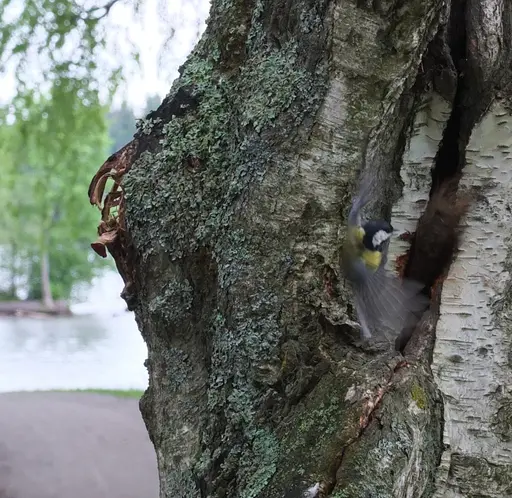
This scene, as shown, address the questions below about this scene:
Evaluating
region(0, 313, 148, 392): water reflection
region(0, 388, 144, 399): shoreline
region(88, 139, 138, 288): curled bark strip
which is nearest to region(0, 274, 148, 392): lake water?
region(0, 313, 148, 392): water reflection

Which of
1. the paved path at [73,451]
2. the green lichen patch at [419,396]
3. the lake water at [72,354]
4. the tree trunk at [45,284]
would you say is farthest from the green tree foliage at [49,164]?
the green lichen patch at [419,396]

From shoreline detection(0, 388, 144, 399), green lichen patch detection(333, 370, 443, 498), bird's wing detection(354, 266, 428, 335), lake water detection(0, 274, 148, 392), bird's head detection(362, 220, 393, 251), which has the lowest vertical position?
lake water detection(0, 274, 148, 392)

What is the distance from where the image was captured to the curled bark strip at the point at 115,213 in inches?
27.2

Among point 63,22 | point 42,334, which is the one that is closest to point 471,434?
point 63,22

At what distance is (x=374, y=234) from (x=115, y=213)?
0.30 metres

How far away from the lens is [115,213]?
73 centimetres

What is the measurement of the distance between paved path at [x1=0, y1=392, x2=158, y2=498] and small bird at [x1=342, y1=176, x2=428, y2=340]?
156 centimetres

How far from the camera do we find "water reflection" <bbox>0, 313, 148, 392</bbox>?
3.24 meters

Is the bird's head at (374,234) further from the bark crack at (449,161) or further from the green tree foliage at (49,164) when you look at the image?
the green tree foliage at (49,164)

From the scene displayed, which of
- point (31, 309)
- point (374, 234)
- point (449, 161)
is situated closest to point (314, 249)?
point (374, 234)

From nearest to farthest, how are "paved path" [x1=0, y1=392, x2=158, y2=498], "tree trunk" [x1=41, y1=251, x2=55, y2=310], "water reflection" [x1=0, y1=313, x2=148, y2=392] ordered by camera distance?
1. "paved path" [x1=0, y1=392, x2=158, y2=498]
2. "water reflection" [x1=0, y1=313, x2=148, y2=392]
3. "tree trunk" [x1=41, y1=251, x2=55, y2=310]

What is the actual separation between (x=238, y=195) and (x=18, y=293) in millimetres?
5340

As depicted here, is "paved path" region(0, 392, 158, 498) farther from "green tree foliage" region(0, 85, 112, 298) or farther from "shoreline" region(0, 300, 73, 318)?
"shoreline" region(0, 300, 73, 318)

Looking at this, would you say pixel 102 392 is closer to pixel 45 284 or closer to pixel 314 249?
pixel 314 249
